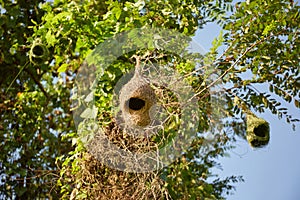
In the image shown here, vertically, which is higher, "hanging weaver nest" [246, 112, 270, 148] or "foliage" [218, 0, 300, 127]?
"foliage" [218, 0, 300, 127]

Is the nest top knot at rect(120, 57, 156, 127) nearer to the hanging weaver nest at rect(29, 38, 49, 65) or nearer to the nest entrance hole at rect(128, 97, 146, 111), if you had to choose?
the nest entrance hole at rect(128, 97, 146, 111)

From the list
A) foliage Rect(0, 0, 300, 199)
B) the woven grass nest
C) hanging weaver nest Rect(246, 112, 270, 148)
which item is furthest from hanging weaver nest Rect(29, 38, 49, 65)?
hanging weaver nest Rect(246, 112, 270, 148)

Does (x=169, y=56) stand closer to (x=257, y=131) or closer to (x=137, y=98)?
(x=137, y=98)

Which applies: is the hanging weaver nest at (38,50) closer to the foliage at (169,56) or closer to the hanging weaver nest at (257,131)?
the foliage at (169,56)

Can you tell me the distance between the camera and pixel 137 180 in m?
1.57

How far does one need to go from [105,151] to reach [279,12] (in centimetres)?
75

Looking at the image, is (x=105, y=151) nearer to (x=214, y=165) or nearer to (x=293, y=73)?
(x=293, y=73)

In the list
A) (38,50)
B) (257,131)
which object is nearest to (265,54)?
(257,131)

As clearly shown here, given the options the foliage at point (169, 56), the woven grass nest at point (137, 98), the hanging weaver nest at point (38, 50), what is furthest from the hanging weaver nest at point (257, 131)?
the hanging weaver nest at point (38, 50)

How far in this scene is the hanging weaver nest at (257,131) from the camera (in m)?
1.59

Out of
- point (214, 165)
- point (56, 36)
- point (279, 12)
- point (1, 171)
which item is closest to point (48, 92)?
point (1, 171)

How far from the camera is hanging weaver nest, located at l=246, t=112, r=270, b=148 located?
1.59 meters

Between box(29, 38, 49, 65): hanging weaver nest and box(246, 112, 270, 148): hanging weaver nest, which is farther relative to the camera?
box(29, 38, 49, 65): hanging weaver nest

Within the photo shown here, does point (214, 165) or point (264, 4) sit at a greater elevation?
point (264, 4)
